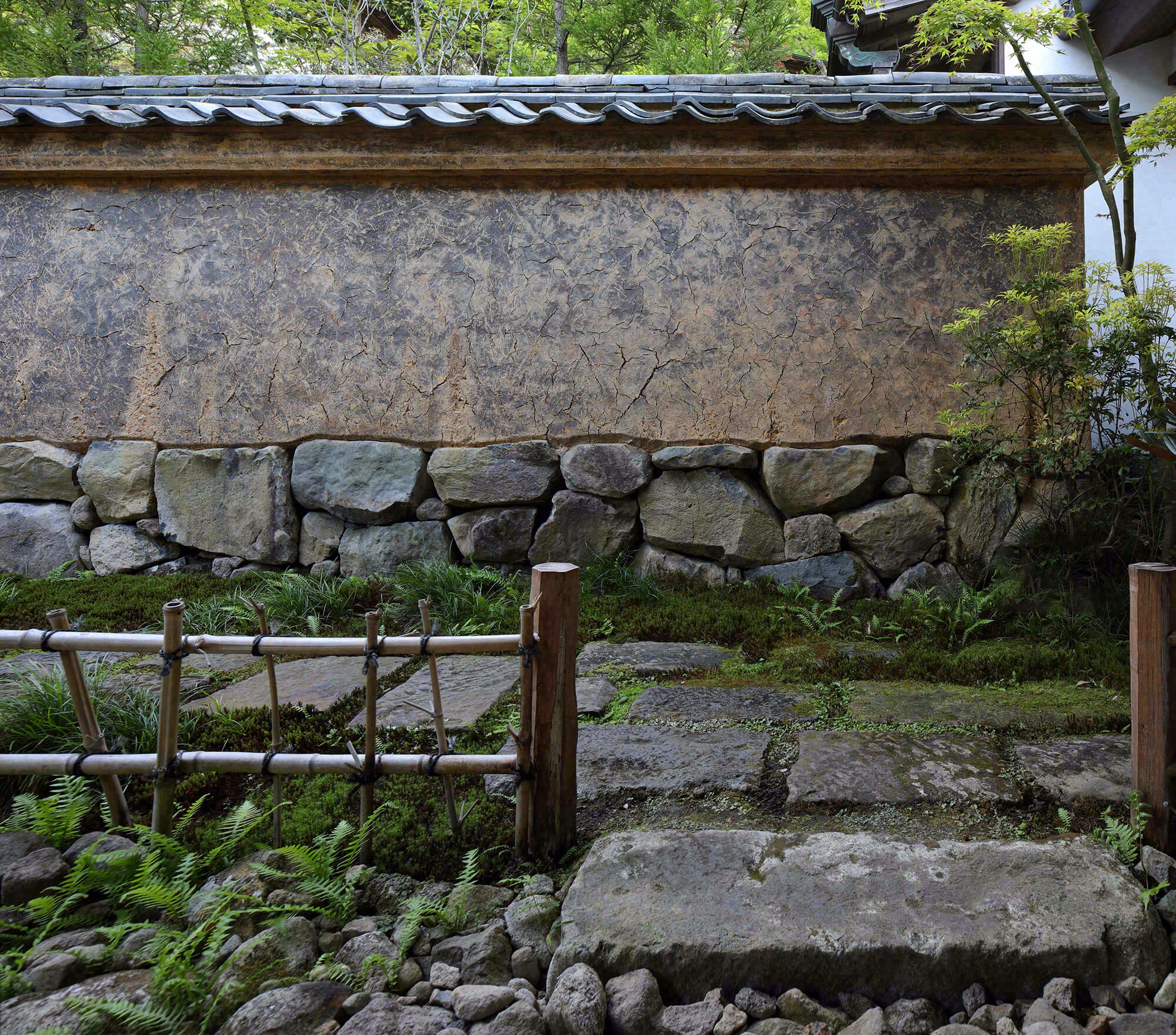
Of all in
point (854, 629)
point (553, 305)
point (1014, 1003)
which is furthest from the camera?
point (553, 305)

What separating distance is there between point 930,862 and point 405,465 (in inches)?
132

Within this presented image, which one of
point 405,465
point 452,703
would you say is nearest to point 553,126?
point 405,465

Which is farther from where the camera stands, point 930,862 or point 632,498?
point 632,498

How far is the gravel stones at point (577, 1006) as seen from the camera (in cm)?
139

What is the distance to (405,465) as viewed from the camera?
434 cm

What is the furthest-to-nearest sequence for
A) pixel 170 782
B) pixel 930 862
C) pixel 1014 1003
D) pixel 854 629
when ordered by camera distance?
pixel 854 629, pixel 170 782, pixel 930 862, pixel 1014 1003

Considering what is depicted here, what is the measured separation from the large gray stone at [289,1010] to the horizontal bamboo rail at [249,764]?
49 centimetres

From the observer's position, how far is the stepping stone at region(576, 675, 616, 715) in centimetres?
279

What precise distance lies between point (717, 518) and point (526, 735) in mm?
2549

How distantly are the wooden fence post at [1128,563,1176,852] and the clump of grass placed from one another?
7.89ft

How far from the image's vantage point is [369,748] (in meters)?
1.88

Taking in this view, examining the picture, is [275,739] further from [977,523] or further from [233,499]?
[977,523]

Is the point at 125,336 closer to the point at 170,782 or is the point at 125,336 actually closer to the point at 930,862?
the point at 170,782

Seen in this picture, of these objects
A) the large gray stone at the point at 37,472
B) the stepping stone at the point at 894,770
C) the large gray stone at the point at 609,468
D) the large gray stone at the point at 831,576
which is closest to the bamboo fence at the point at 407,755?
the stepping stone at the point at 894,770
